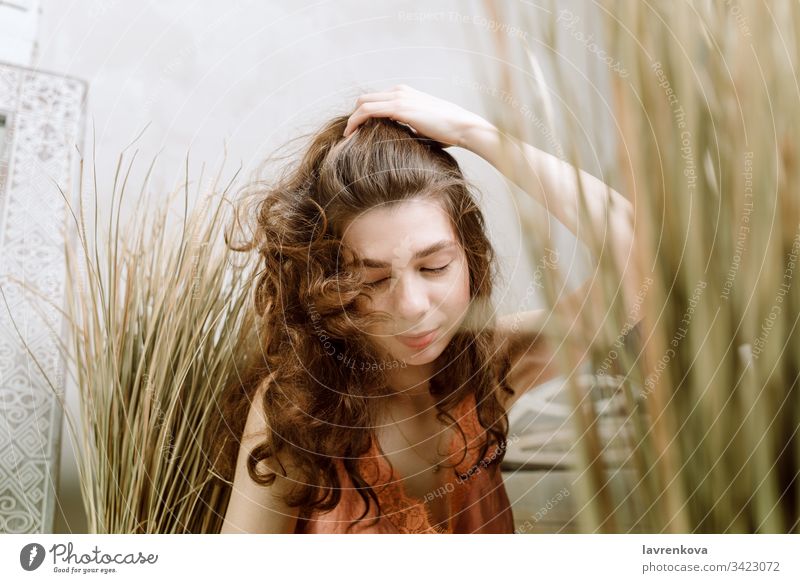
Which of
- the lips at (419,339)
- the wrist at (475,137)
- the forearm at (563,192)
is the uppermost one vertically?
the wrist at (475,137)

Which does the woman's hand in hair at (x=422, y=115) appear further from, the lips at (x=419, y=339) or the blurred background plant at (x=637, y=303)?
the lips at (x=419, y=339)

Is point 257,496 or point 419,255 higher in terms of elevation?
point 419,255

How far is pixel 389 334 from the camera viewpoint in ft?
2.00

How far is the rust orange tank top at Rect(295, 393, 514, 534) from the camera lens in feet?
2.03

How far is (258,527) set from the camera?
0.60 m

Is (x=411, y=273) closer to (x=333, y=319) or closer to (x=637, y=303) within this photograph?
(x=333, y=319)

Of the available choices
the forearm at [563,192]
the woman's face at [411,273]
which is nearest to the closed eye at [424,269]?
the woman's face at [411,273]

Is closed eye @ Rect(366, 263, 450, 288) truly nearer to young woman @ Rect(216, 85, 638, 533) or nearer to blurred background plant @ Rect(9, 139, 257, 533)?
young woman @ Rect(216, 85, 638, 533)

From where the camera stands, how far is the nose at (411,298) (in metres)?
0.59

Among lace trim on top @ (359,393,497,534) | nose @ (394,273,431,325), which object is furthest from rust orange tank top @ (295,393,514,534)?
nose @ (394,273,431,325)

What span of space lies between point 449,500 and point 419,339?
0.53ft

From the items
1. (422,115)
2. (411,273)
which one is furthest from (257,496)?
(422,115)

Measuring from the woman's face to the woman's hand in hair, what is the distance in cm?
7
